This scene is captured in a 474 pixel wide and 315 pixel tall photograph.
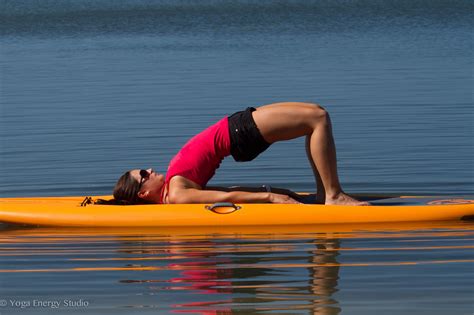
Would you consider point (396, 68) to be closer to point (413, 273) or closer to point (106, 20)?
point (413, 273)

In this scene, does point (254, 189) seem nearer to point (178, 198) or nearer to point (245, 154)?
point (245, 154)

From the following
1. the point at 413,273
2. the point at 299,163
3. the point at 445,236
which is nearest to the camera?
the point at 413,273

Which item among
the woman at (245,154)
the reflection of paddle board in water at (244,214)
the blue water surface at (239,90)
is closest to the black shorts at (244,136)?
the woman at (245,154)

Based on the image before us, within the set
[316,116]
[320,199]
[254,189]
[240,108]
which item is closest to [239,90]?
[240,108]

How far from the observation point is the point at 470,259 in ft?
25.3

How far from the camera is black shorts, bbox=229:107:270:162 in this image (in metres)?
8.99

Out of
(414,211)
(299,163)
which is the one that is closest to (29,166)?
(299,163)

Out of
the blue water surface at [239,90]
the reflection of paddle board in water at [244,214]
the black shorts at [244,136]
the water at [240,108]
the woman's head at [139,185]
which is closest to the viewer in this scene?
the water at [240,108]

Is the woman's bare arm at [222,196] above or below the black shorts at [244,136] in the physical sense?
below

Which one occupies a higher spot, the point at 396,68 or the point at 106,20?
the point at 106,20

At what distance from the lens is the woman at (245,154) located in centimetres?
895

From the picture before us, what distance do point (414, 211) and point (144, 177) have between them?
6.75 feet

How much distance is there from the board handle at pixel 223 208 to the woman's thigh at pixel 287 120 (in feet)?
1.89

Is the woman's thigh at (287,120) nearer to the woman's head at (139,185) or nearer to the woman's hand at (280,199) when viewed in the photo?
the woman's hand at (280,199)
